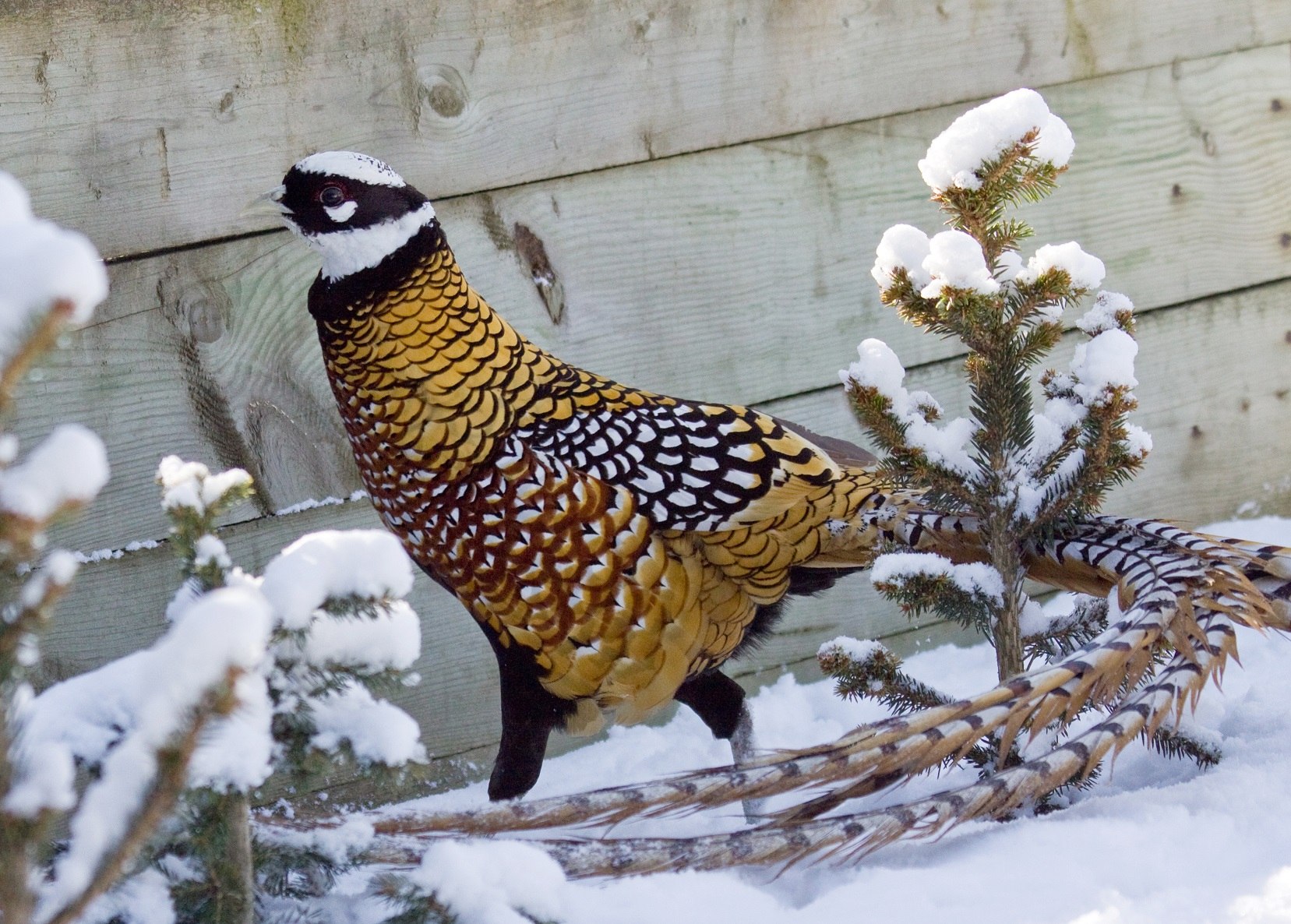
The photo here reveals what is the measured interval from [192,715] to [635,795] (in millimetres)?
599

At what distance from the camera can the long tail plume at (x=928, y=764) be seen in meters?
1.10

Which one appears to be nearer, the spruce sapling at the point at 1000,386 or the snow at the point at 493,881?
the snow at the point at 493,881

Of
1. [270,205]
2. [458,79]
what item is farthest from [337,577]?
[458,79]

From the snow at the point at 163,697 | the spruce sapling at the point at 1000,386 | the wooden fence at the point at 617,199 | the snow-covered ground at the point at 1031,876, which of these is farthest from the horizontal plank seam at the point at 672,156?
the snow at the point at 163,697

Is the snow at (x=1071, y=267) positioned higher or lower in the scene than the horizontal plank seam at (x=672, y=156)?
lower

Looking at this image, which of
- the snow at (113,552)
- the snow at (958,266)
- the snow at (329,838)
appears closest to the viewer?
the snow at (329,838)

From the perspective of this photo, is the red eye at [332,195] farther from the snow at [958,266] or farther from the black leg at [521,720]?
the snow at [958,266]

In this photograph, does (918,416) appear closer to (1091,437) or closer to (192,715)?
(1091,437)

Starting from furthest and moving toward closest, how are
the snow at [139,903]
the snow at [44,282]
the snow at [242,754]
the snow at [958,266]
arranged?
the snow at [958,266], the snow at [139,903], the snow at [242,754], the snow at [44,282]

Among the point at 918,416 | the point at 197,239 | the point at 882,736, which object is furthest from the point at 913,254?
the point at 197,239

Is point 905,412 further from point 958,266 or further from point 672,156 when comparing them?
point 672,156

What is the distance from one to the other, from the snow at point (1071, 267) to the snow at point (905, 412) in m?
0.18

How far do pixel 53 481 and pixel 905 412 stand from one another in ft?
3.27

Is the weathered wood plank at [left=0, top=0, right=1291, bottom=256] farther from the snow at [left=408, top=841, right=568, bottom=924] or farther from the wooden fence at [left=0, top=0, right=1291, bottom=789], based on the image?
the snow at [left=408, top=841, right=568, bottom=924]
